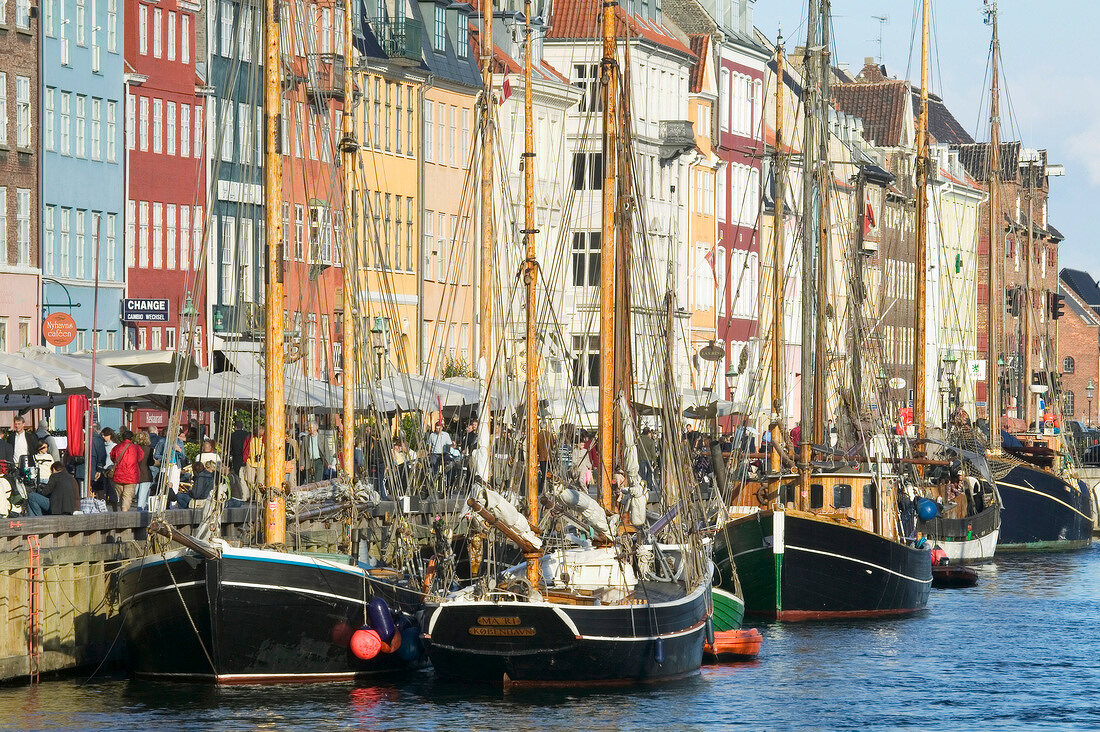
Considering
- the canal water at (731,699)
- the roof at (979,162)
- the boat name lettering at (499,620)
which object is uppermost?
the roof at (979,162)

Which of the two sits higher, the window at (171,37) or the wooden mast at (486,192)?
the window at (171,37)

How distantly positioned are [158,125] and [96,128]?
265 cm

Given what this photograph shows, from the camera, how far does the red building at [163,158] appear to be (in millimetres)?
71500

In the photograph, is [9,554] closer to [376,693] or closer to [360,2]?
[376,693]

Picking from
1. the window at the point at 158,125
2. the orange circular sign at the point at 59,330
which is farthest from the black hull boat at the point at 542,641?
the window at the point at 158,125

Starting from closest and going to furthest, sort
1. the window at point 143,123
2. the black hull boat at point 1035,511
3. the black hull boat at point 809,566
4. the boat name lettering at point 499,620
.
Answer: the boat name lettering at point 499,620, the black hull boat at point 809,566, the window at point 143,123, the black hull boat at point 1035,511

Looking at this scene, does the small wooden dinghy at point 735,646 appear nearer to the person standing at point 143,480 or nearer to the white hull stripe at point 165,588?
the person standing at point 143,480

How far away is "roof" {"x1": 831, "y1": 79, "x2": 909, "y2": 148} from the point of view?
447ft

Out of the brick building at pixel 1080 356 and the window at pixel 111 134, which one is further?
the brick building at pixel 1080 356

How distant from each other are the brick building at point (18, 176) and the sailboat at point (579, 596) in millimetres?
28521

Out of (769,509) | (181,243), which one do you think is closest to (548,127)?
(181,243)

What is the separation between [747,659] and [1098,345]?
454 feet

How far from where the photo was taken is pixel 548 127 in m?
89.8

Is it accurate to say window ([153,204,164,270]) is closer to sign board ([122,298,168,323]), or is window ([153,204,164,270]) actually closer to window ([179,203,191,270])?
window ([179,203,191,270])
